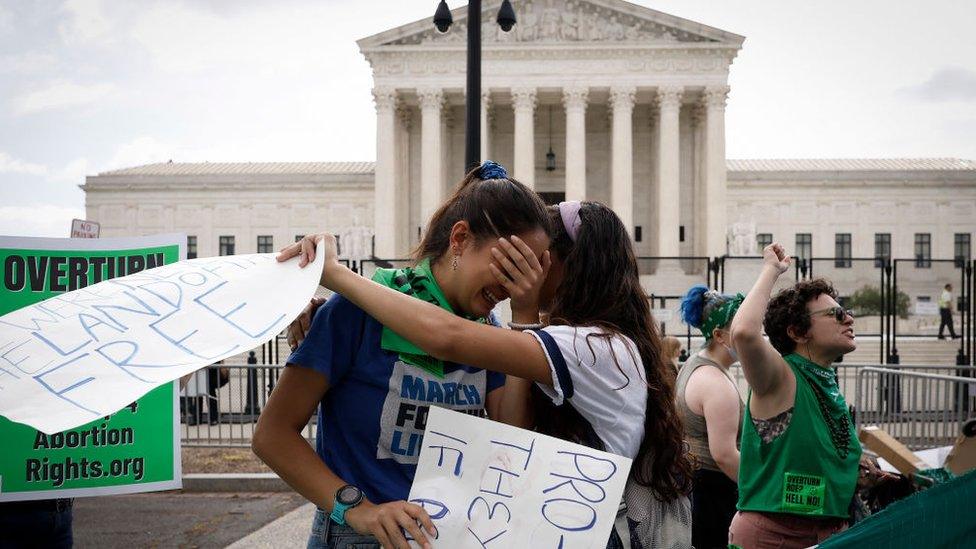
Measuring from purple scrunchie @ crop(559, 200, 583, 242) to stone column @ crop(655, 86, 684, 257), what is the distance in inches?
1656

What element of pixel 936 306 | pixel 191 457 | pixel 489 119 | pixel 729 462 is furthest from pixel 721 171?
pixel 729 462

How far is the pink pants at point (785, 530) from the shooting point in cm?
302

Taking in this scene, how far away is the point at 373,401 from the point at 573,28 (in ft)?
149

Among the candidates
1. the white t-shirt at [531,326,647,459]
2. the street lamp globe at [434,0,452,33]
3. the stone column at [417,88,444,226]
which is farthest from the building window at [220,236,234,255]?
the white t-shirt at [531,326,647,459]

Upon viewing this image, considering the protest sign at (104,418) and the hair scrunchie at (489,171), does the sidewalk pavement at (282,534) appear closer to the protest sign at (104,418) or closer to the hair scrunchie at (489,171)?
the protest sign at (104,418)

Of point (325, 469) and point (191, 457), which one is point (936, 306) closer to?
point (191, 457)

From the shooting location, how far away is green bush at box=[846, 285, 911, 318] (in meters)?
18.0

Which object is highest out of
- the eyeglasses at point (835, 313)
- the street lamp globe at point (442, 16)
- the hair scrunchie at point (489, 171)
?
the street lamp globe at point (442, 16)

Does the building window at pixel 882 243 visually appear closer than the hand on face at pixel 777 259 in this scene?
No

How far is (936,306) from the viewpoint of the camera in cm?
1809

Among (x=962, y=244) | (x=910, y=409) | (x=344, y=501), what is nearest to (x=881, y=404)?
(x=910, y=409)

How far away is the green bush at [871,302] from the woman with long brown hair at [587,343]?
1769 cm

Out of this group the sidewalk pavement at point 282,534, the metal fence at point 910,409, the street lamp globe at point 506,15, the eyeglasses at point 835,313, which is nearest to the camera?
the eyeglasses at point 835,313

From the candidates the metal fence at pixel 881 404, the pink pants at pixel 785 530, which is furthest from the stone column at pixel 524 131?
the pink pants at pixel 785 530
